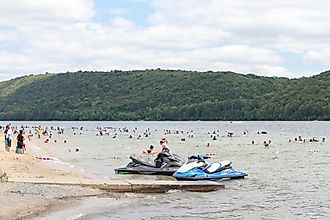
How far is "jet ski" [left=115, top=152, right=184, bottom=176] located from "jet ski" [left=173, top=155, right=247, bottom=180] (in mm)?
1742

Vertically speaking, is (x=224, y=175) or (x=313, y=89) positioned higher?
(x=313, y=89)

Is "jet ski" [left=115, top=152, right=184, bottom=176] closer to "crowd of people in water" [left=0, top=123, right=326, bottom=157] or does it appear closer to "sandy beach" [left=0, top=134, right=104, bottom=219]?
"crowd of people in water" [left=0, top=123, right=326, bottom=157]

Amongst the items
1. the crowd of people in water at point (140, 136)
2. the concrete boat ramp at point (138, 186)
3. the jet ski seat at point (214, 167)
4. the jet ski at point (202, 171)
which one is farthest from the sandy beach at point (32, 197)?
the crowd of people in water at point (140, 136)

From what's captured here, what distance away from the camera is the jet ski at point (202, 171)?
2667cm

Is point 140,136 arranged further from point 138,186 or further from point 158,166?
point 138,186

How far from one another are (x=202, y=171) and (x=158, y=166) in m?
3.32

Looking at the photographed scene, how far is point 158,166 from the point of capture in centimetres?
3003

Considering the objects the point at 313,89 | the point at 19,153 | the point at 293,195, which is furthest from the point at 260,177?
the point at 313,89

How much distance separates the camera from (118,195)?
2191 cm

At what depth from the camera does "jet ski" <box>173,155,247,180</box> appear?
1050 inches

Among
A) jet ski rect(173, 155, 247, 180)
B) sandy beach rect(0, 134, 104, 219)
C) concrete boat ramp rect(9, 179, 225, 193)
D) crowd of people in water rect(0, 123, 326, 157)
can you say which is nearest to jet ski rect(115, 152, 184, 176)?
crowd of people in water rect(0, 123, 326, 157)

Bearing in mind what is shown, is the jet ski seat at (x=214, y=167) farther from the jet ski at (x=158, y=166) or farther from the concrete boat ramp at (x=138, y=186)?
the concrete boat ramp at (x=138, y=186)

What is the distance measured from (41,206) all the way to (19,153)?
2580 centimetres

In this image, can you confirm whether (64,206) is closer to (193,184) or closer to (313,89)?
(193,184)
